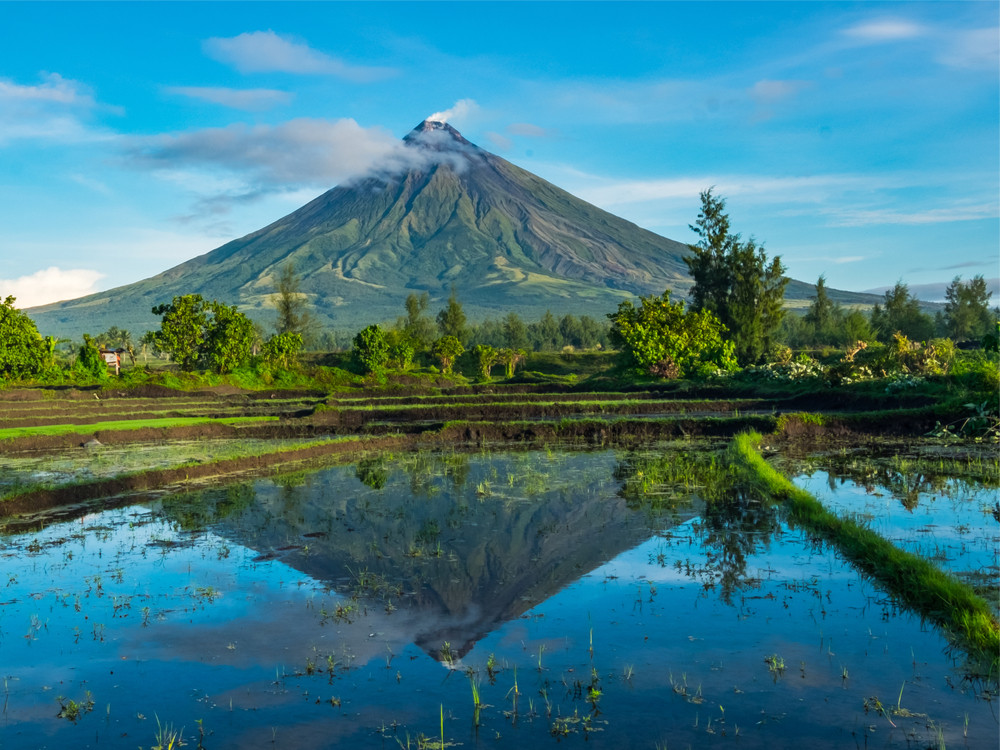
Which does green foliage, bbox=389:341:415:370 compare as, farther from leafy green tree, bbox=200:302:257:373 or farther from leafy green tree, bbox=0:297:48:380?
leafy green tree, bbox=0:297:48:380

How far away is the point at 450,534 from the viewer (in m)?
11.8

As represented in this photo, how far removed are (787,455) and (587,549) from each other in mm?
10559

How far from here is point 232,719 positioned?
5941mm

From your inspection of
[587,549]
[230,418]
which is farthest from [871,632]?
[230,418]

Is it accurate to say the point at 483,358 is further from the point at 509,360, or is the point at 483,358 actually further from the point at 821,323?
the point at 821,323

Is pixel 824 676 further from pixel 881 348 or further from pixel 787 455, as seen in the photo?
pixel 881 348

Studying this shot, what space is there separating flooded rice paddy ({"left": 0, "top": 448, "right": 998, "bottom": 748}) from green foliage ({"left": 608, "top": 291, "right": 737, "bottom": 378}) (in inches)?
1198

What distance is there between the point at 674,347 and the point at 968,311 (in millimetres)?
51519

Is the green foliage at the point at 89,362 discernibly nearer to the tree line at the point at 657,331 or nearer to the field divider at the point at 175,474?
A: the tree line at the point at 657,331

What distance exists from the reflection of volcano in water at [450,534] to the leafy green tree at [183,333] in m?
37.5

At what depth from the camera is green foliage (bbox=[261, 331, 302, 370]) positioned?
5378cm

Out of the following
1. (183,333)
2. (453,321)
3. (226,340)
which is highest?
(453,321)

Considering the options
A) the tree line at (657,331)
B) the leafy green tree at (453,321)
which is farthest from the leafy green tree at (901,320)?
the leafy green tree at (453,321)

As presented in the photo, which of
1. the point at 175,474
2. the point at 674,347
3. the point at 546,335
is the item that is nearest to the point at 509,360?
the point at 674,347
